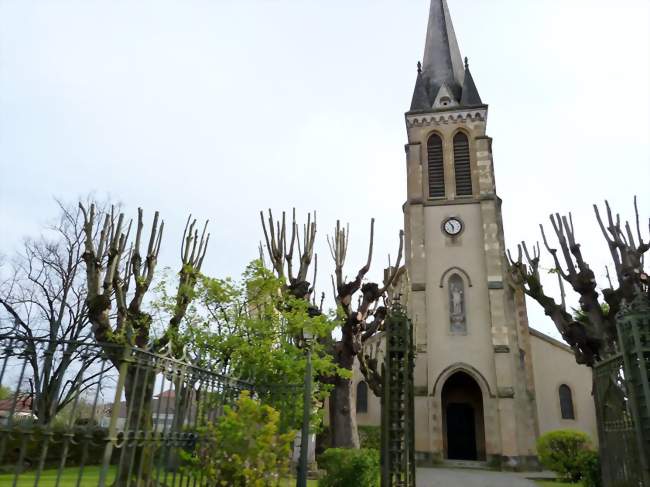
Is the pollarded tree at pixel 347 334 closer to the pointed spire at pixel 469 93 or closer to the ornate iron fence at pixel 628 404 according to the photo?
the ornate iron fence at pixel 628 404

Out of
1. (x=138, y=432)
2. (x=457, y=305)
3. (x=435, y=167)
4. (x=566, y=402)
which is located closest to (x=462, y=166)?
(x=435, y=167)

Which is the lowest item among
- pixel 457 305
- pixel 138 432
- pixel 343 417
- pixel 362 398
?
pixel 138 432

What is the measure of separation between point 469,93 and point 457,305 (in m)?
13.6

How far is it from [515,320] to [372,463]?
14.8m

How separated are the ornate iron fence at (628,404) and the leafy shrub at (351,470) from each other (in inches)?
219

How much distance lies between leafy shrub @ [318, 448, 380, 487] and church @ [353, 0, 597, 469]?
11321 millimetres

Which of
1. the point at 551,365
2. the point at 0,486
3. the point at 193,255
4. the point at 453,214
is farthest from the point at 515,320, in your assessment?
the point at 0,486

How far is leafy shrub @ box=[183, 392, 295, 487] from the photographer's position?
23.3 feet

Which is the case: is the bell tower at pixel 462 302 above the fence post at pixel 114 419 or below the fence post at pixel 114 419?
above

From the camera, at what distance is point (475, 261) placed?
25500mm

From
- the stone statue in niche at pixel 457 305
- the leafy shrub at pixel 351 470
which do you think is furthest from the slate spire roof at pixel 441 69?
the leafy shrub at pixel 351 470

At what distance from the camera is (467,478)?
688 inches

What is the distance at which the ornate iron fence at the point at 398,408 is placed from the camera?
356 inches

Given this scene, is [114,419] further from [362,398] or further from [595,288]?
[362,398]
